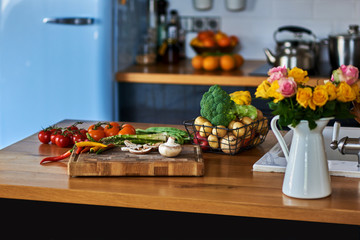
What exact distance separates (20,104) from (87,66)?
477 millimetres

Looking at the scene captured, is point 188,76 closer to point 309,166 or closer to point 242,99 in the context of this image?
point 242,99

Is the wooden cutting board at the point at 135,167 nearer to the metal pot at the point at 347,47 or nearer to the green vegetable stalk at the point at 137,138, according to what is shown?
the green vegetable stalk at the point at 137,138

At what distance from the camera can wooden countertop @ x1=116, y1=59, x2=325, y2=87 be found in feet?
10.1

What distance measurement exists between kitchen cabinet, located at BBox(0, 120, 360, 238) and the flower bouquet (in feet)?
0.65

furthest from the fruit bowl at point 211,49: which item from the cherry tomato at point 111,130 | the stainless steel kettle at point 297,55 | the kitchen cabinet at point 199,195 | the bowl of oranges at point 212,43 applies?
the kitchen cabinet at point 199,195

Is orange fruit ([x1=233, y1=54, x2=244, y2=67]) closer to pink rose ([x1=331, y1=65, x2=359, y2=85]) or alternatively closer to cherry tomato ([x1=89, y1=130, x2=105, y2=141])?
cherry tomato ([x1=89, y1=130, x2=105, y2=141])

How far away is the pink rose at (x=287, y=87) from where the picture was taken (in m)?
1.29

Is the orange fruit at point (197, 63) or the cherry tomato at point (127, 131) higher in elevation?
the orange fruit at point (197, 63)

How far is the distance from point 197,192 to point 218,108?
38cm

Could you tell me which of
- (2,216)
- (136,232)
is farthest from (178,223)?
(2,216)

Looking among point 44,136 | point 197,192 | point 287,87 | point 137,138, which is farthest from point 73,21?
point 287,87

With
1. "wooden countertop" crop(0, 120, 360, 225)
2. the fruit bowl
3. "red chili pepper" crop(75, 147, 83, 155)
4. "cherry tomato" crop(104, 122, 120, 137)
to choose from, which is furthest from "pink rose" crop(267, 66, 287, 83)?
the fruit bowl

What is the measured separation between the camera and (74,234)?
160 centimetres

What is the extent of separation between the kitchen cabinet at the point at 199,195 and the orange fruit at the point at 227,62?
1649mm
